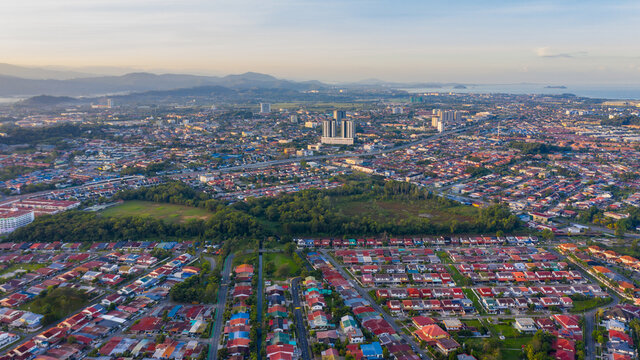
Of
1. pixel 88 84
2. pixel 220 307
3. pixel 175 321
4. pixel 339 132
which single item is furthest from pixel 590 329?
pixel 88 84

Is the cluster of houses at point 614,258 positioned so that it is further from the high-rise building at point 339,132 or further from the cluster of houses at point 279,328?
the high-rise building at point 339,132

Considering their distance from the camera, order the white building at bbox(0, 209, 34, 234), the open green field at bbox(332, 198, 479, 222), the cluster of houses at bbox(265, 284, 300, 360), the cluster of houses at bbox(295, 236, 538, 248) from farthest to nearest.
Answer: the open green field at bbox(332, 198, 479, 222)
the white building at bbox(0, 209, 34, 234)
the cluster of houses at bbox(295, 236, 538, 248)
the cluster of houses at bbox(265, 284, 300, 360)

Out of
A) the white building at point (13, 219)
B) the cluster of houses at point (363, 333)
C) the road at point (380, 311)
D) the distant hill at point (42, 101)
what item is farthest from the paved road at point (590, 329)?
the distant hill at point (42, 101)

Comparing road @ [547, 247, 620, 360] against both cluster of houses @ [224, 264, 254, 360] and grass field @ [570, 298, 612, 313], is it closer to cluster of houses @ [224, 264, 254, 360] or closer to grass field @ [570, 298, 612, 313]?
grass field @ [570, 298, 612, 313]

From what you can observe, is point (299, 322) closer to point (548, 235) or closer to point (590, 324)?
point (590, 324)

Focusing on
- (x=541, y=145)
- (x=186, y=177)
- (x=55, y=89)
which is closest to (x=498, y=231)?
(x=186, y=177)

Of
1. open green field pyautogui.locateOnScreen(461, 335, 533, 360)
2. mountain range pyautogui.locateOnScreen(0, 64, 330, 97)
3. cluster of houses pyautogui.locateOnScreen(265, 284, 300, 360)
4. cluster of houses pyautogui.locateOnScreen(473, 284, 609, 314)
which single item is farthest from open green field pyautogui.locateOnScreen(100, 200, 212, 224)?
mountain range pyautogui.locateOnScreen(0, 64, 330, 97)

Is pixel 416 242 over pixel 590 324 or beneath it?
over
